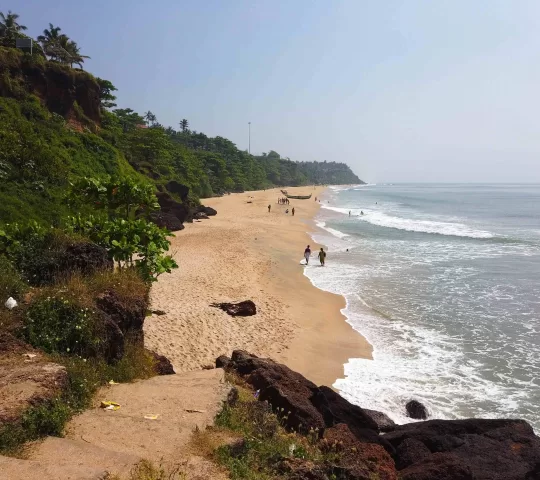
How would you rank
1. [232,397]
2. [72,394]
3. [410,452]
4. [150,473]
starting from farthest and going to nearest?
[410,452] → [232,397] → [72,394] → [150,473]

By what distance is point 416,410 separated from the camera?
32.4 ft

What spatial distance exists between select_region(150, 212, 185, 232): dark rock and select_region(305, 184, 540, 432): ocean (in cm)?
1167

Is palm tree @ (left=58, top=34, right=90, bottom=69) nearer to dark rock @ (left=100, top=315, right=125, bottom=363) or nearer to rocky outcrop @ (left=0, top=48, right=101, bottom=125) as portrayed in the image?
rocky outcrop @ (left=0, top=48, right=101, bottom=125)

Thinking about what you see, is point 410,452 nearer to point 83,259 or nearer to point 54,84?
point 83,259

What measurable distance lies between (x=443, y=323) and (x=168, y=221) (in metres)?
22.1

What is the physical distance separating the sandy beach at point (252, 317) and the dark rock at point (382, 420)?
2162 millimetres

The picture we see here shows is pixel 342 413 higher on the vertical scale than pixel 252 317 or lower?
higher

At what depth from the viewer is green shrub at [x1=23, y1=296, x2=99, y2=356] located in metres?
6.90

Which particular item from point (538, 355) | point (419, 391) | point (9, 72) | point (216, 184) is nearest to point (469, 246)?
point (538, 355)

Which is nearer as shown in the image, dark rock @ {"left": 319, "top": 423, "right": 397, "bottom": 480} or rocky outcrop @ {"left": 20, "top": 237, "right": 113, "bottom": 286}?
dark rock @ {"left": 319, "top": 423, "right": 397, "bottom": 480}

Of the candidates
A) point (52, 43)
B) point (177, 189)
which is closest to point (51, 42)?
point (52, 43)

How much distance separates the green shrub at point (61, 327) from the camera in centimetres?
690

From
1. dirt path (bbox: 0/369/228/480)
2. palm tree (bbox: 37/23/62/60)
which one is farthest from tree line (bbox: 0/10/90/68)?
dirt path (bbox: 0/369/228/480)

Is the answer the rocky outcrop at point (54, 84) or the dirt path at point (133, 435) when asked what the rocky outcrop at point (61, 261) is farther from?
the rocky outcrop at point (54, 84)
